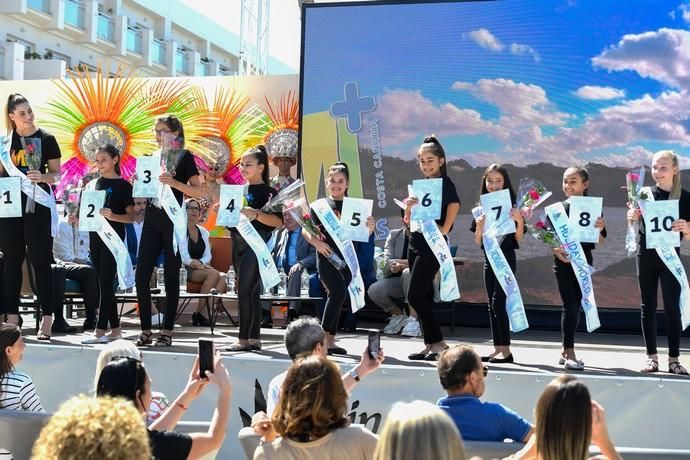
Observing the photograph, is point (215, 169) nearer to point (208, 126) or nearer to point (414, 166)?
point (208, 126)

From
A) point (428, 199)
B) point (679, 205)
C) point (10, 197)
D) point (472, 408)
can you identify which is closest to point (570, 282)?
point (679, 205)

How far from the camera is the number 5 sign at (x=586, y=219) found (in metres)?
5.28

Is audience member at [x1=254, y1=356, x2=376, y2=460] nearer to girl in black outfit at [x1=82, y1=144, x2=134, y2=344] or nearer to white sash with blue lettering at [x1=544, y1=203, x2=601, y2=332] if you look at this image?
white sash with blue lettering at [x1=544, y1=203, x2=601, y2=332]

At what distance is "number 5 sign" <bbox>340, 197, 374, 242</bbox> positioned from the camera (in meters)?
5.68

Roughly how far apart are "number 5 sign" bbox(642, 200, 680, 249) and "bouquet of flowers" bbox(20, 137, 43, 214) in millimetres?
3773

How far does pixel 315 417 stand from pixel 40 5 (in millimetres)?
28035

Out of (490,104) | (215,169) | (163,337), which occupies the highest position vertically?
(490,104)

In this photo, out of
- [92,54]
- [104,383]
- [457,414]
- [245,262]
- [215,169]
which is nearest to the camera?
[104,383]

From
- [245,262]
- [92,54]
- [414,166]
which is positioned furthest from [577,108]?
[92,54]

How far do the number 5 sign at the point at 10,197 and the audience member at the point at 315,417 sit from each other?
393 cm

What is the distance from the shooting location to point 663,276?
203 inches

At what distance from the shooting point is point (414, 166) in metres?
8.43

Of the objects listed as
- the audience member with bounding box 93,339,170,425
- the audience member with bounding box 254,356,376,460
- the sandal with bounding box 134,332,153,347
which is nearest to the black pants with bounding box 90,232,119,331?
the sandal with bounding box 134,332,153,347

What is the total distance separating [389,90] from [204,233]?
2269mm
